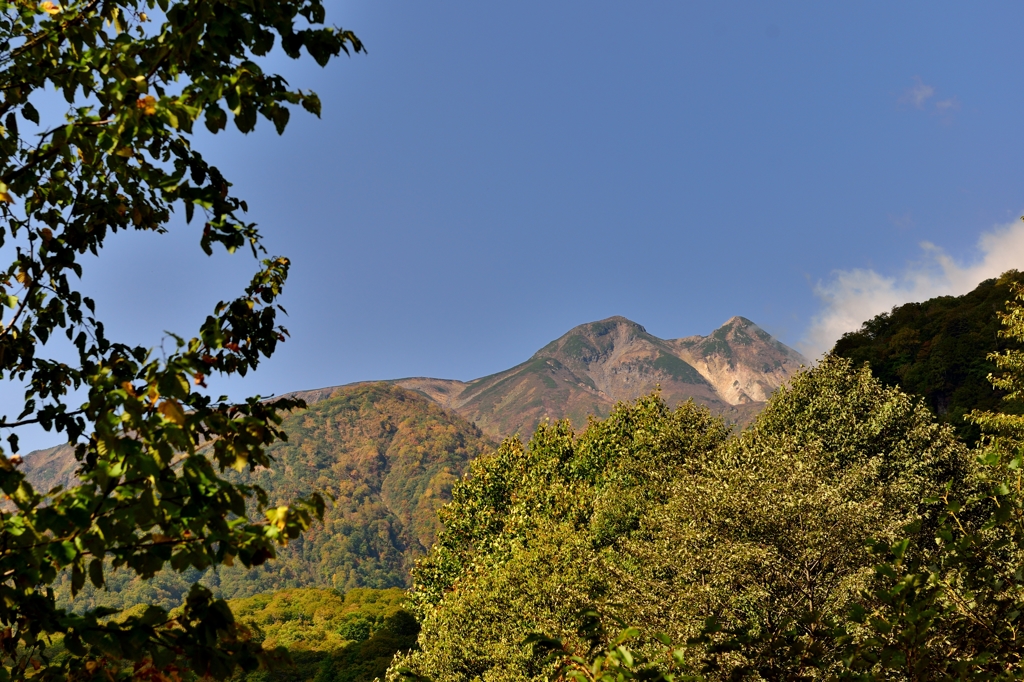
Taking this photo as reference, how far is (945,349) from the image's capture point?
5659 cm

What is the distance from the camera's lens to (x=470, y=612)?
2748cm

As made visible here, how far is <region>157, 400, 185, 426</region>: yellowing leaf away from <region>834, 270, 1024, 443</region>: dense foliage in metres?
54.4

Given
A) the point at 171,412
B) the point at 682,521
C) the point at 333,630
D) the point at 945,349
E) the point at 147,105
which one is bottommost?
the point at 333,630

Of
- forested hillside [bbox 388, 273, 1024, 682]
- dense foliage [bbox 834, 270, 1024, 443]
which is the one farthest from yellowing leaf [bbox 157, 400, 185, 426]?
dense foliage [bbox 834, 270, 1024, 443]

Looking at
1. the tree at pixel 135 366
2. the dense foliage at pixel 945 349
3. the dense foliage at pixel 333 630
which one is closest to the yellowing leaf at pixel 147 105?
the tree at pixel 135 366

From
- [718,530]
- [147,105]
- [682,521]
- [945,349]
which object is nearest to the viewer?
[147,105]

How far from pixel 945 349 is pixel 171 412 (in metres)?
65.9

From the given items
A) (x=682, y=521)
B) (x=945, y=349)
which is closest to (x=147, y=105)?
(x=682, y=521)

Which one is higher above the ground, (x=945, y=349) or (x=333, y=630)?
(x=945, y=349)

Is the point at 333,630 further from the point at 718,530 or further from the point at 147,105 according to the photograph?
the point at 147,105

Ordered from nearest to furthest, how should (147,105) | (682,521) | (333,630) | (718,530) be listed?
1. (147,105)
2. (718,530)
3. (682,521)
4. (333,630)

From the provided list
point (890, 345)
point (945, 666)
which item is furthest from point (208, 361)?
point (890, 345)

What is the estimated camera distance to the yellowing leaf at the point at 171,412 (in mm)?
3385

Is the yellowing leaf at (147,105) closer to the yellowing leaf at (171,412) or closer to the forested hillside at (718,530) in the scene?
the yellowing leaf at (171,412)
